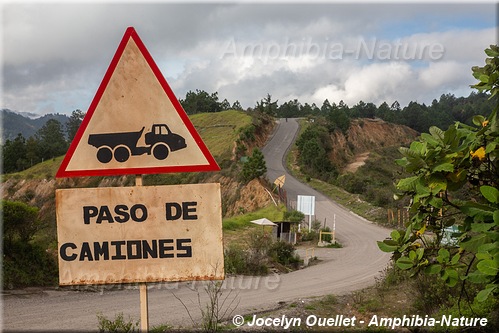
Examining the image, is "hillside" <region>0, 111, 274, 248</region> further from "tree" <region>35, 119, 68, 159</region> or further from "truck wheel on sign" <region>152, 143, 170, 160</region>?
"truck wheel on sign" <region>152, 143, 170, 160</region>

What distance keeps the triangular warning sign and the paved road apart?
3072 millimetres

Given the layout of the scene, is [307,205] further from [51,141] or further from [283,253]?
Result: [51,141]

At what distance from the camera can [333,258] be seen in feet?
53.8

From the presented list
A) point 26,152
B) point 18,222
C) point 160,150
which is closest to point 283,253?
point 18,222

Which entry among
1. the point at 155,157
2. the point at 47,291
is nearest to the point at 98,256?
the point at 155,157

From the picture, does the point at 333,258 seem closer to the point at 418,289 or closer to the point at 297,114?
the point at 418,289

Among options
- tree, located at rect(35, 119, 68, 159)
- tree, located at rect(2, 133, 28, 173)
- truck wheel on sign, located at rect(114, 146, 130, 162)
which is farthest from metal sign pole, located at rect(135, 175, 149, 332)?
tree, located at rect(2, 133, 28, 173)

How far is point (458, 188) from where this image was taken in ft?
10.4

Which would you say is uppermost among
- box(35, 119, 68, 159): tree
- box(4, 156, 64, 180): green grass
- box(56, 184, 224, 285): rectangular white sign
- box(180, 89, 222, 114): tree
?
box(180, 89, 222, 114): tree

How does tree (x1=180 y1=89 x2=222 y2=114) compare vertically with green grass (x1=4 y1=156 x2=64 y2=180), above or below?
above

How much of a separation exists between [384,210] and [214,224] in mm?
24908

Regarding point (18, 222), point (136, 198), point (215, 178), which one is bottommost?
point (215, 178)

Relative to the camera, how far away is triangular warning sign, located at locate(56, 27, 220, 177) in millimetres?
3105

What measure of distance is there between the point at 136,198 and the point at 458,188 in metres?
2.22
